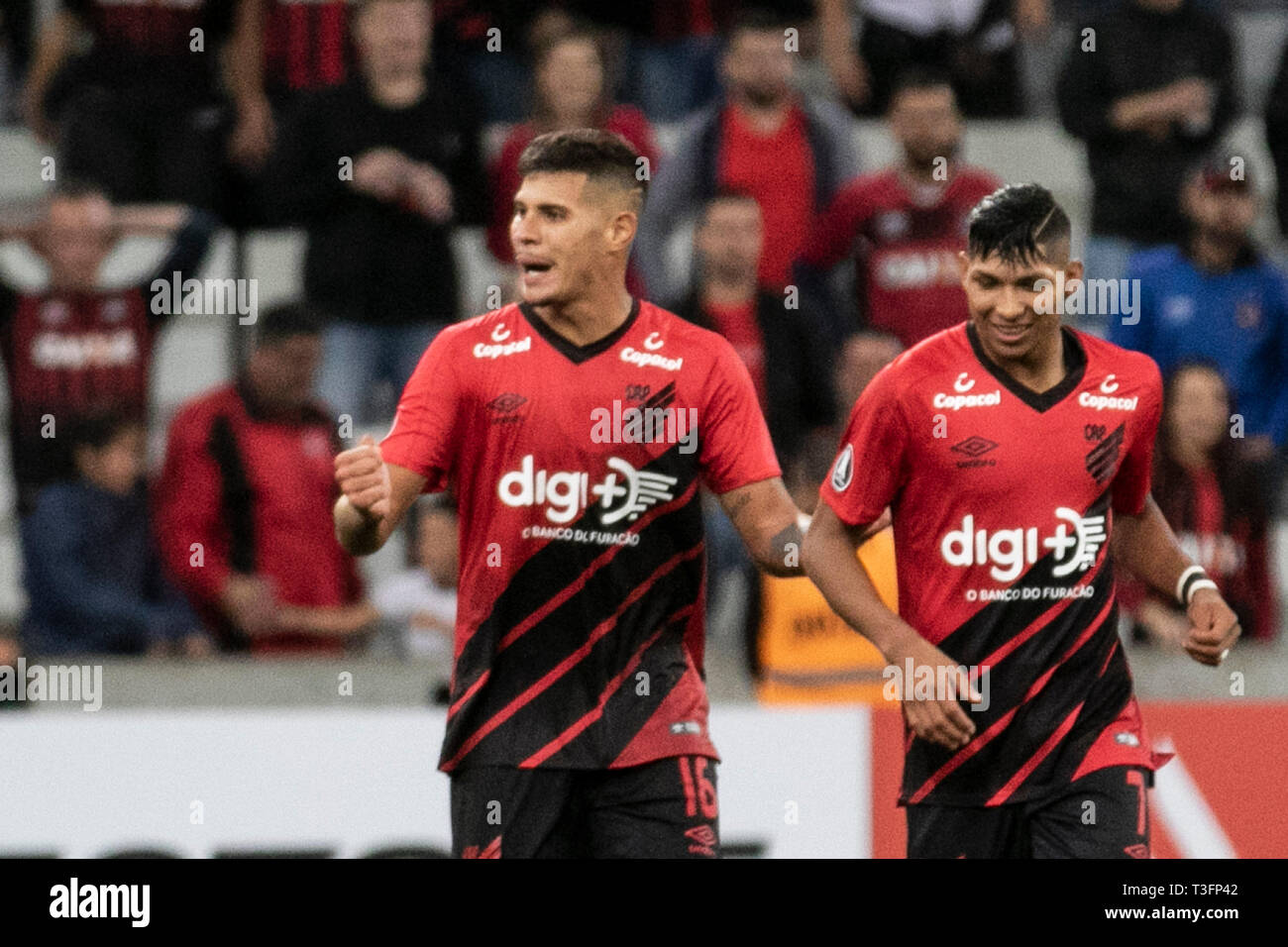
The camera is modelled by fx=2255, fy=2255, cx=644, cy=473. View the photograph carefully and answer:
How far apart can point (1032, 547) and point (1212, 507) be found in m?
3.46

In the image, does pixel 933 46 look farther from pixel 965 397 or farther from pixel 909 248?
pixel 965 397

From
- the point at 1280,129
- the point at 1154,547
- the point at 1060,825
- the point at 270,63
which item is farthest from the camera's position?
the point at 270,63

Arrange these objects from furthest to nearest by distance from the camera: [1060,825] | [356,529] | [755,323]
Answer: [755,323] < [1060,825] < [356,529]

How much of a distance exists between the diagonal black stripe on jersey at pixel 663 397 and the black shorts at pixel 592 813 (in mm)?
939

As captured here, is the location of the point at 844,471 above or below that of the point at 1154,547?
above

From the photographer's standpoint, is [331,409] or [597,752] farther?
[331,409]

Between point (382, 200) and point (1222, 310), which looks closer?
point (1222, 310)

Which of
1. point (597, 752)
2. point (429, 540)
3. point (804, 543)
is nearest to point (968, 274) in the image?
point (804, 543)

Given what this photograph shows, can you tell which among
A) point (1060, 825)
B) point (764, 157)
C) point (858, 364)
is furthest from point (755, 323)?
point (1060, 825)

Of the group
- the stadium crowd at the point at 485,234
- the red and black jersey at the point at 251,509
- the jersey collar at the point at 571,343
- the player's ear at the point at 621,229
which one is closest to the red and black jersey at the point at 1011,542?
the jersey collar at the point at 571,343

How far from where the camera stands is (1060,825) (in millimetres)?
5844

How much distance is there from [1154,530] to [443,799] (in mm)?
3039
